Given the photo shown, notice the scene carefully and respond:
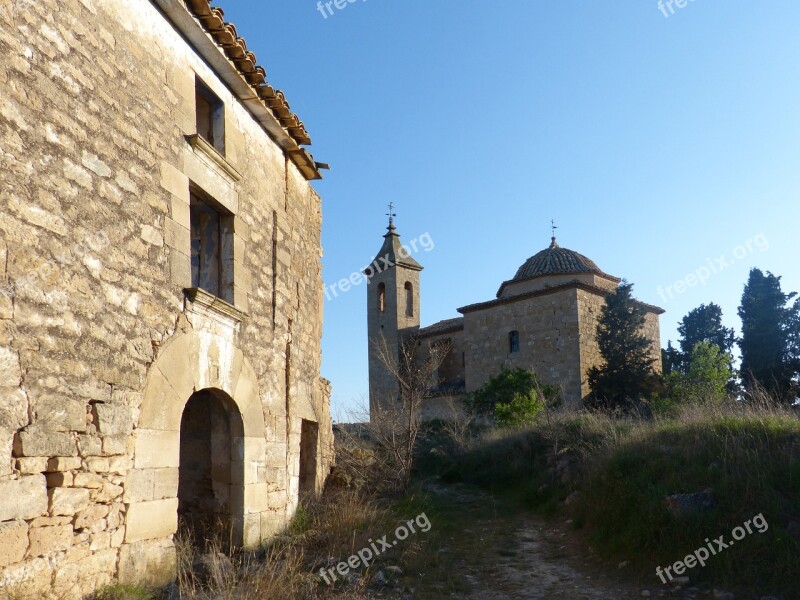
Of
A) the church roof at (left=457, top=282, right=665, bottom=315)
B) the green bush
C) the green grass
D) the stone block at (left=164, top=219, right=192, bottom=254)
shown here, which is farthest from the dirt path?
the church roof at (left=457, top=282, right=665, bottom=315)

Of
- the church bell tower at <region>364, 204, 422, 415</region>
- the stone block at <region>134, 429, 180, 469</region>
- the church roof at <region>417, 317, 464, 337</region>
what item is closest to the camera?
the stone block at <region>134, 429, 180, 469</region>

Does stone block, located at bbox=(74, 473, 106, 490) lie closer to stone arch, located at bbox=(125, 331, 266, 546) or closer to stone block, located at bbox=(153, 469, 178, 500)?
stone arch, located at bbox=(125, 331, 266, 546)

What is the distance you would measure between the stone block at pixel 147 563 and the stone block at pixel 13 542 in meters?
1.00

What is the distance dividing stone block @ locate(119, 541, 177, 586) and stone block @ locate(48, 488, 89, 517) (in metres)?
0.61

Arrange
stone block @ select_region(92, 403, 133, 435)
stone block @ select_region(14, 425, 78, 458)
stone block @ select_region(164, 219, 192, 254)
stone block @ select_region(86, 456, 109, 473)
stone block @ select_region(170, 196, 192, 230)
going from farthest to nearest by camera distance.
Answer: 1. stone block @ select_region(170, 196, 192, 230)
2. stone block @ select_region(164, 219, 192, 254)
3. stone block @ select_region(92, 403, 133, 435)
4. stone block @ select_region(86, 456, 109, 473)
5. stone block @ select_region(14, 425, 78, 458)

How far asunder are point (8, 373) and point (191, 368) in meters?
1.98

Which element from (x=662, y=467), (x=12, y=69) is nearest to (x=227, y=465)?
(x=12, y=69)

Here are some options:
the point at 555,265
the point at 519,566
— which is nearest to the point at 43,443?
the point at 519,566

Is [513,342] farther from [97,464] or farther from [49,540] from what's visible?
[49,540]

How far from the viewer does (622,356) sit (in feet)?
70.6

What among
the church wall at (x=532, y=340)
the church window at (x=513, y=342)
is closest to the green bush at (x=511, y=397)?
the church wall at (x=532, y=340)

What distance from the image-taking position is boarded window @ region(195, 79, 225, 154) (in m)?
7.05

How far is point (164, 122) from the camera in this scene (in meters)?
5.98

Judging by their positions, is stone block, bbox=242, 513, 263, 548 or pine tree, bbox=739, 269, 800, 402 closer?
stone block, bbox=242, 513, 263, 548
